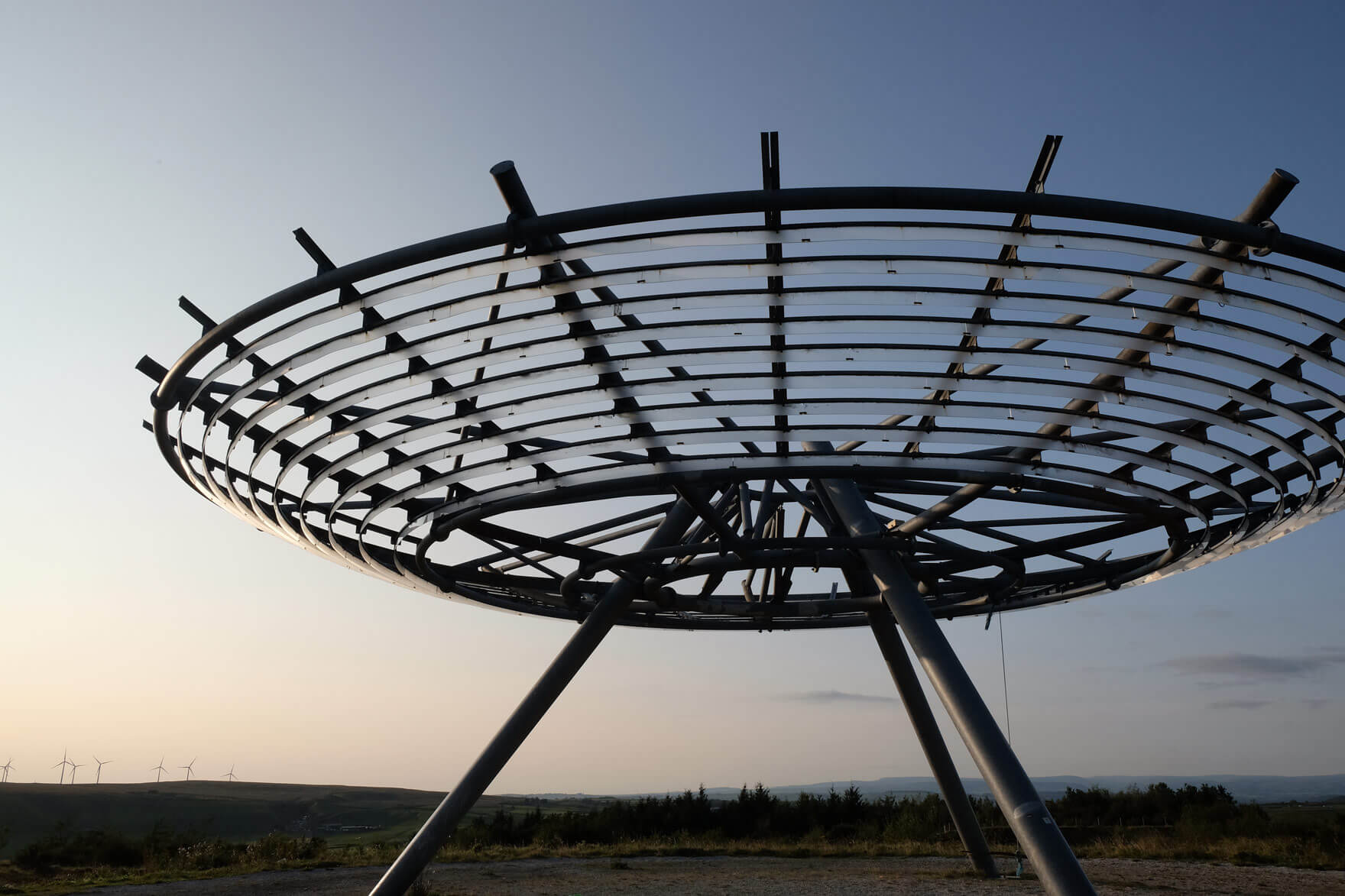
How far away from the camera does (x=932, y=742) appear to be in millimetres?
23422

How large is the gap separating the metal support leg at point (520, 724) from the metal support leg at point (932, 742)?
6.04 meters

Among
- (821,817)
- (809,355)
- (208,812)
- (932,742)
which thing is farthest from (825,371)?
(208,812)

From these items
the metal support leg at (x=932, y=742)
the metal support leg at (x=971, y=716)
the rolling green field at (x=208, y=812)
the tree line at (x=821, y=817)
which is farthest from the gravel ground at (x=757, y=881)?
the rolling green field at (x=208, y=812)

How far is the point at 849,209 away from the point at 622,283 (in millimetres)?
2735

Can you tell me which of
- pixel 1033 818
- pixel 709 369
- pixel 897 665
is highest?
pixel 709 369

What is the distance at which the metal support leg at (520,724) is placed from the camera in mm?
17172

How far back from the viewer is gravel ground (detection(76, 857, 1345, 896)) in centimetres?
2114

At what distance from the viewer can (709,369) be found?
12.3 meters

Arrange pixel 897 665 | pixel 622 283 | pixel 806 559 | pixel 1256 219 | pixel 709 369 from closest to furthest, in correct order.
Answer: pixel 1256 219 < pixel 622 283 < pixel 709 369 < pixel 806 559 < pixel 897 665

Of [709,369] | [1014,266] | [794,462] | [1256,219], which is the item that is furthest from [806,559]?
[1256,219]

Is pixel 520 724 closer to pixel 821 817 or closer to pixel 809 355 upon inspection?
pixel 809 355

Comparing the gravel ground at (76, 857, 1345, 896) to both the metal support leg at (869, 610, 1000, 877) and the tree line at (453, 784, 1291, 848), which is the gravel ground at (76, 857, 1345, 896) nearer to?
the metal support leg at (869, 610, 1000, 877)

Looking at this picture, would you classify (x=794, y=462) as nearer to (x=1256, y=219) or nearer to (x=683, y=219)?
(x=683, y=219)

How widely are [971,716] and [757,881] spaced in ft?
34.0
